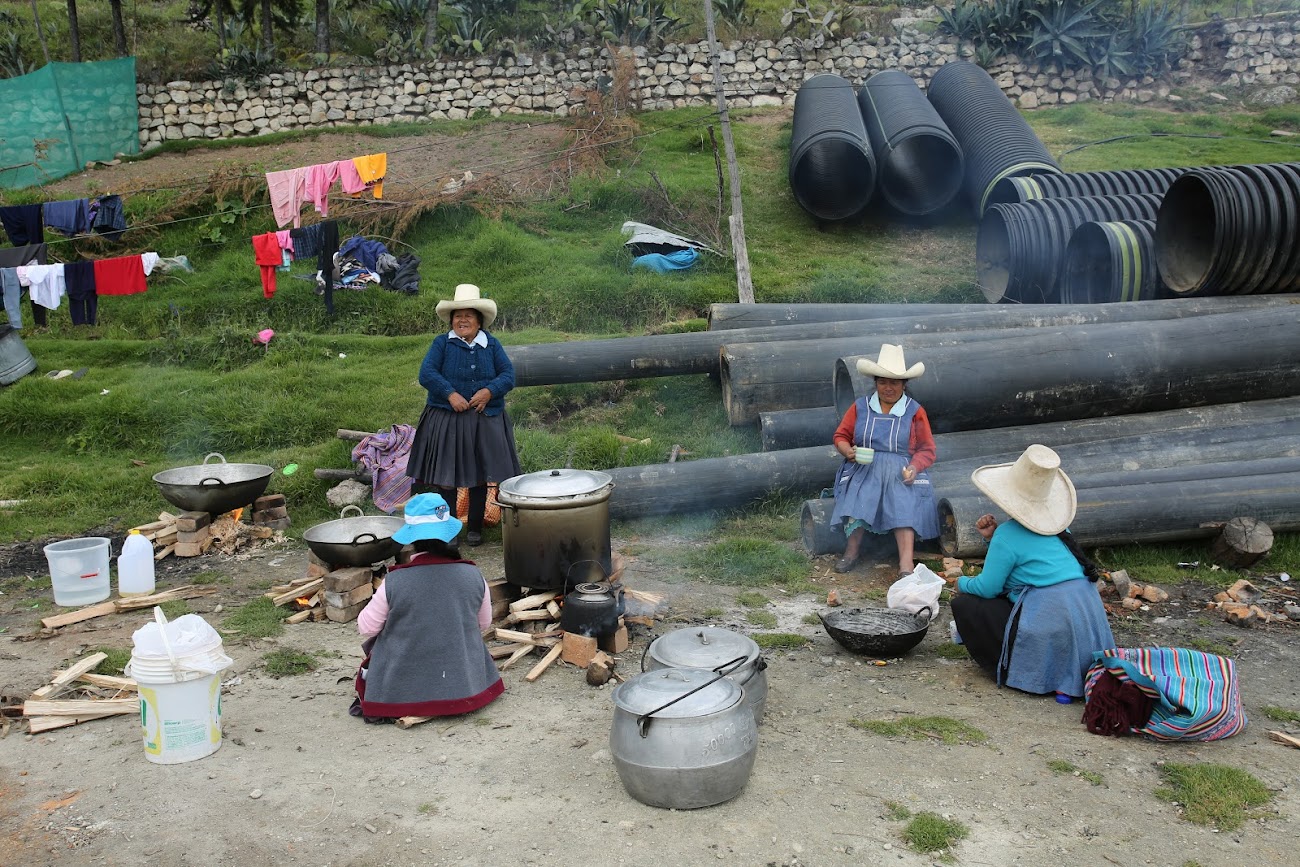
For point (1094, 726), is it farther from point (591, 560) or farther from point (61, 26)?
point (61, 26)

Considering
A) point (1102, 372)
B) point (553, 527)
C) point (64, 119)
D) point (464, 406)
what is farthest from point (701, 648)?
point (64, 119)

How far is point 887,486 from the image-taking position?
6891 mm

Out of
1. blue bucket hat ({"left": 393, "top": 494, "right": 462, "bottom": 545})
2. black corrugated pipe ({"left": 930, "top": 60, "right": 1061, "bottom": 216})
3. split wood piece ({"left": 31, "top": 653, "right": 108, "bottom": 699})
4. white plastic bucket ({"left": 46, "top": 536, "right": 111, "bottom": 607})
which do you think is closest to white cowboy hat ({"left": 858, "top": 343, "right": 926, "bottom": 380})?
blue bucket hat ({"left": 393, "top": 494, "right": 462, "bottom": 545})

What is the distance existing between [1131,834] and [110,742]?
14.4ft

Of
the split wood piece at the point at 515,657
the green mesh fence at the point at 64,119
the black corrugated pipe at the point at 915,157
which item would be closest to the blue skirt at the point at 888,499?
the split wood piece at the point at 515,657

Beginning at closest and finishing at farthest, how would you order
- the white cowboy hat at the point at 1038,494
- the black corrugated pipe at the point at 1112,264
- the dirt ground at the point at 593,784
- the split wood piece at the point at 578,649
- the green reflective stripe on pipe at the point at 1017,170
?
1. the dirt ground at the point at 593,784
2. the white cowboy hat at the point at 1038,494
3. the split wood piece at the point at 578,649
4. the black corrugated pipe at the point at 1112,264
5. the green reflective stripe on pipe at the point at 1017,170

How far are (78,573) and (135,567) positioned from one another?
1.15 ft

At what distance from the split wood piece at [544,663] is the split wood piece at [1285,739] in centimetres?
344

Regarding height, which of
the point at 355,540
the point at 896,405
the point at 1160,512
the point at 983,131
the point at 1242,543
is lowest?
the point at 1242,543

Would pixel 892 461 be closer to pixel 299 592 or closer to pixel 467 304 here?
pixel 467 304

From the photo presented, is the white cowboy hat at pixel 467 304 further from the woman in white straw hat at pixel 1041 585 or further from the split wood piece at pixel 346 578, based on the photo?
the woman in white straw hat at pixel 1041 585

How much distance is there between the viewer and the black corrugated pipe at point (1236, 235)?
10312mm

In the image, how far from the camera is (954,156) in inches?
621

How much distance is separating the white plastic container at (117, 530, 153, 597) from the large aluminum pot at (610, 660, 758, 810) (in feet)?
13.8
